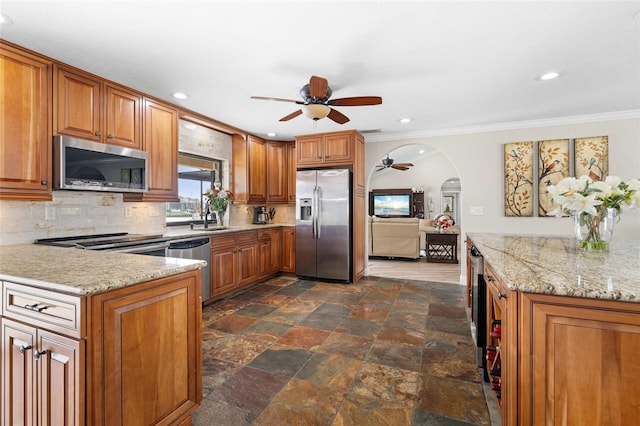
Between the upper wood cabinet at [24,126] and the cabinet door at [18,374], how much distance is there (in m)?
1.30

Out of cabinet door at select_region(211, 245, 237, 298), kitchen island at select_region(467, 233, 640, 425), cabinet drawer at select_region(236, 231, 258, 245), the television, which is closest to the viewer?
kitchen island at select_region(467, 233, 640, 425)

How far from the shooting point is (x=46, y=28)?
1.93 m

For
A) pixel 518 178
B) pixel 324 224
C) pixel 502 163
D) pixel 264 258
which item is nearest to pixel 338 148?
pixel 324 224

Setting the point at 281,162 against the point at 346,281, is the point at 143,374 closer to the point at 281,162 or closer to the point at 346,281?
the point at 346,281

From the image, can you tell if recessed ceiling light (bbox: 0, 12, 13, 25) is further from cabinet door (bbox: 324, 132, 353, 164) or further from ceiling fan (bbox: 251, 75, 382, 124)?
cabinet door (bbox: 324, 132, 353, 164)

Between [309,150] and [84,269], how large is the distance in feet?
12.1

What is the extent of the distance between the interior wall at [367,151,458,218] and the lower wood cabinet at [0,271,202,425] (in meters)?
10.6

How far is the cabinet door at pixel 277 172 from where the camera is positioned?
5086 mm

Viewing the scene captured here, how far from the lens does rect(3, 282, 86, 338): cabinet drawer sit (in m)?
1.09

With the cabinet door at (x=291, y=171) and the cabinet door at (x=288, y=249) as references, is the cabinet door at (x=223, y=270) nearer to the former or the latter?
the cabinet door at (x=288, y=249)

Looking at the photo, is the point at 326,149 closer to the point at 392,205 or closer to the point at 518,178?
the point at 518,178

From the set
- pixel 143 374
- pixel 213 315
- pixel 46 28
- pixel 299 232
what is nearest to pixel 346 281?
pixel 299 232

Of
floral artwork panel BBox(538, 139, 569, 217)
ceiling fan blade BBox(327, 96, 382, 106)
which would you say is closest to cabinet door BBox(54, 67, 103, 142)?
ceiling fan blade BBox(327, 96, 382, 106)

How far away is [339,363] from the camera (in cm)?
222
